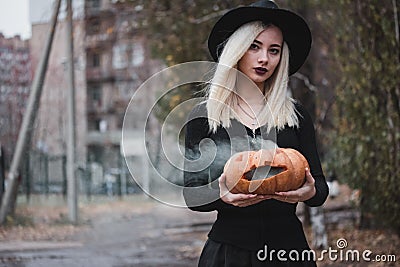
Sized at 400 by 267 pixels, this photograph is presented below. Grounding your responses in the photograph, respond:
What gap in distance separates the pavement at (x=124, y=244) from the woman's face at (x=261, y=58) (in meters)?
2.82

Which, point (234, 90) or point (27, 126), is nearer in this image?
point (234, 90)

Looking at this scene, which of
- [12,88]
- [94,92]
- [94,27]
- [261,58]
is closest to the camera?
[261,58]

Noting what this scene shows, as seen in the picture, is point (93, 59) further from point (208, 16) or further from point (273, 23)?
point (273, 23)

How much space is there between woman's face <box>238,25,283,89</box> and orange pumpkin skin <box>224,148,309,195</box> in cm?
20

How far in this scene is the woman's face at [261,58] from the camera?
1.69 m

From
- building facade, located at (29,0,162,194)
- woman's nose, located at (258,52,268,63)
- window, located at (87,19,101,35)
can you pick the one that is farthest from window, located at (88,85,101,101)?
woman's nose, located at (258,52,268,63)

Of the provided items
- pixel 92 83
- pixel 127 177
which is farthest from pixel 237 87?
pixel 127 177

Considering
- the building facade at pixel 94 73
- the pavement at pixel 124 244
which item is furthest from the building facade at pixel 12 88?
the pavement at pixel 124 244

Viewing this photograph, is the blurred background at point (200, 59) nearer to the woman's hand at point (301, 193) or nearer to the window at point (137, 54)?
the window at point (137, 54)

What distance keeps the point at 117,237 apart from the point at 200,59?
1696 millimetres

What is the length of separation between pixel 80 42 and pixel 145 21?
1.98 ft

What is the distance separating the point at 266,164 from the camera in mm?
1619

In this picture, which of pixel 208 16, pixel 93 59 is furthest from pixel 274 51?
pixel 93 59

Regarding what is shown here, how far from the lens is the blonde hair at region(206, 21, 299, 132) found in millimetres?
1643
